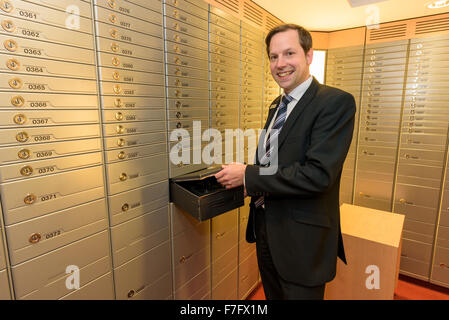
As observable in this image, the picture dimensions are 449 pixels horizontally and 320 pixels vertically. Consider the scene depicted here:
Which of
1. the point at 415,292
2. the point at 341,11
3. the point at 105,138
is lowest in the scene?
the point at 415,292

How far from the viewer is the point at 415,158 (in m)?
2.22

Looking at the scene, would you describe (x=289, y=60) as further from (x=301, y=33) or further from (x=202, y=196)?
(x=202, y=196)

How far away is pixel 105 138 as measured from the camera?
101 centimetres

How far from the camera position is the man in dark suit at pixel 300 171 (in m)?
0.99

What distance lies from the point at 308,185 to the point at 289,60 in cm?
54

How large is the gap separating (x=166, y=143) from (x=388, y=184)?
2087 millimetres

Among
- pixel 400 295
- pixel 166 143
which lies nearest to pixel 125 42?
pixel 166 143

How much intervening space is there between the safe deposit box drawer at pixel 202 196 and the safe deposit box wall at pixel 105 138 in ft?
0.24

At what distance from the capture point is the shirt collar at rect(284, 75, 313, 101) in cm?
113

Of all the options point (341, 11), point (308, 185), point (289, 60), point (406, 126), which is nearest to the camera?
point (308, 185)

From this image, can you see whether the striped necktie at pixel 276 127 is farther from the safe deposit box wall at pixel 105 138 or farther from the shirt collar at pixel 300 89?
the safe deposit box wall at pixel 105 138

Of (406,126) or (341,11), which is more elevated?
(341,11)

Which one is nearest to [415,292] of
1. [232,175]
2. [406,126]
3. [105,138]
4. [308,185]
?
[406,126]

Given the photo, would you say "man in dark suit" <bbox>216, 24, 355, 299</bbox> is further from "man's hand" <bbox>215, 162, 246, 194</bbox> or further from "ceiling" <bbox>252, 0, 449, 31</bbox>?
"ceiling" <bbox>252, 0, 449, 31</bbox>
